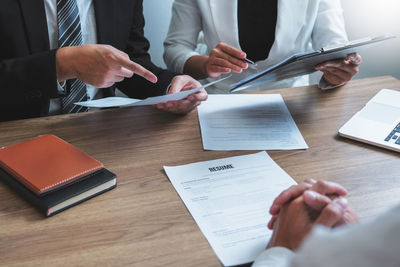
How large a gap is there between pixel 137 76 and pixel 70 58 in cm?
43

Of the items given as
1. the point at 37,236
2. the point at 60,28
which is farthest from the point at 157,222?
the point at 60,28

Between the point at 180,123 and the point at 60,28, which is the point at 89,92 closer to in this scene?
the point at 60,28

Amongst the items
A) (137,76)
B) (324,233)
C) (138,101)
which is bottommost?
(137,76)

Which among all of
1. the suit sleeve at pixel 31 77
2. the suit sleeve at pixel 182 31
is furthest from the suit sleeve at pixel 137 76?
the suit sleeve at pixel 31 77

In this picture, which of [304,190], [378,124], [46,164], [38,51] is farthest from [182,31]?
[304,190]

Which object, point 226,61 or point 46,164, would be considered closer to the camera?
point 46,164

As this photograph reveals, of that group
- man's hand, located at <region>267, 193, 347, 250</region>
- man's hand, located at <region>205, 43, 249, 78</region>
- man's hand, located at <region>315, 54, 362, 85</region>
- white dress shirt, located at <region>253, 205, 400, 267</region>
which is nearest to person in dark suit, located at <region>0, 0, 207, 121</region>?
man's hand, located at <region>205, 43, 249, 78</region>

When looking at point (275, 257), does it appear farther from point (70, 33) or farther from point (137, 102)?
point (70, 33)

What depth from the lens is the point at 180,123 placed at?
116 centimetres

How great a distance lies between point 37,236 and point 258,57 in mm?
1252

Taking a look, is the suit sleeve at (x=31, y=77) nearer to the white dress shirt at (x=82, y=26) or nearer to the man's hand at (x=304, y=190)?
the white dress shirt at (x=82, y=26)

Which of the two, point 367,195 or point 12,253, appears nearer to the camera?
point 12,253

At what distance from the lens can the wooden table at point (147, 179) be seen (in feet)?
2.22

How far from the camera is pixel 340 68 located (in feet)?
4.26
